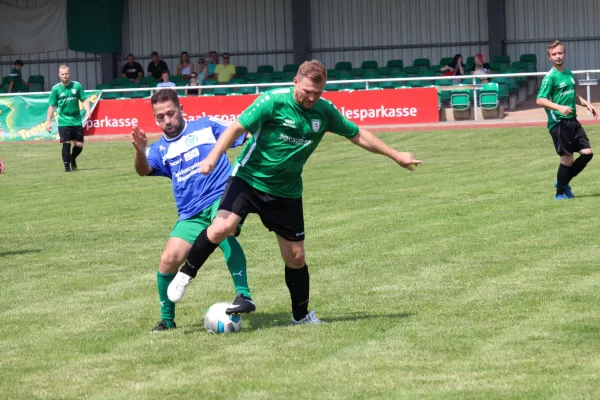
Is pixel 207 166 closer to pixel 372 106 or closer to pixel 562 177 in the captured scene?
pixel 562 177

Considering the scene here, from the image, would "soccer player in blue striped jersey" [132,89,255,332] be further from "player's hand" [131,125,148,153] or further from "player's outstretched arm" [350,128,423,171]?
"player's outstretched arm" [350,128,423,171]

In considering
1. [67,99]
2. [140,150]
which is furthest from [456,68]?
[140,150]

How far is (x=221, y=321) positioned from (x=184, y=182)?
40.1 inches

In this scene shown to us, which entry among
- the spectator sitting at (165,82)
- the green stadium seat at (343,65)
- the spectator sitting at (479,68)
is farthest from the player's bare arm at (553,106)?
the green stadium seat at (343,65)

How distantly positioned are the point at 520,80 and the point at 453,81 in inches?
166

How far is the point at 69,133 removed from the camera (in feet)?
72.6

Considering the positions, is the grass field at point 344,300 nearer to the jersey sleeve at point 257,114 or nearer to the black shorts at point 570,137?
the black shorts at point 570,137

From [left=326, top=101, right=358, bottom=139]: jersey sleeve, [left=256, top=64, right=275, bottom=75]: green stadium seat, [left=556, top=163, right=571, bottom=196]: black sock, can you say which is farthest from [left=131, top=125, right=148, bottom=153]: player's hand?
[left=256, top=64, right=275, bottom=75]: green stadium seat

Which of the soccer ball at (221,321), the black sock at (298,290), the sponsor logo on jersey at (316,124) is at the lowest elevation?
the soccer ball at (221,321)

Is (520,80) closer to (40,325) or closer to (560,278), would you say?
(560,278)

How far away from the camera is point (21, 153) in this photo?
2683cm

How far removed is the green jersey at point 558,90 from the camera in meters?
14.2

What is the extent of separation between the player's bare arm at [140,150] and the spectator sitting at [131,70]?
1194 inches

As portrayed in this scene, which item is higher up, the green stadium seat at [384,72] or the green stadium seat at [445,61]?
the green stadium seat at [445,61]
